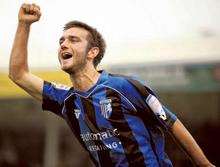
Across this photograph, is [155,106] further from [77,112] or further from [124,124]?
[77,112]

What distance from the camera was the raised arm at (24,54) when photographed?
4.57 m

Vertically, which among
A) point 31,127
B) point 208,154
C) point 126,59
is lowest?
point 31,127

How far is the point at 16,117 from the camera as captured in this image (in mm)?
17438

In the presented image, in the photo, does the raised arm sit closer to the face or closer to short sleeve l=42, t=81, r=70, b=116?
short sleeve l=42, t=81, r=70, b=116

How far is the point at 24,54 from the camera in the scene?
470 centimetres

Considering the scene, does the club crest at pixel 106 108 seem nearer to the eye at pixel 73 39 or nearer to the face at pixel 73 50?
the face at pixel 73 50

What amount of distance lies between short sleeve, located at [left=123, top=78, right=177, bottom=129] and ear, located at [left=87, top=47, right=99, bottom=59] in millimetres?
569

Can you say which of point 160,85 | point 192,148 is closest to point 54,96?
point 192,148

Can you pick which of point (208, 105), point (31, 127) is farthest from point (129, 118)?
point (31, 127)

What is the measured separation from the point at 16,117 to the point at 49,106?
1284 cm

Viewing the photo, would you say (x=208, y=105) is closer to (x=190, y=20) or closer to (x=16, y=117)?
(x=190, y=20)

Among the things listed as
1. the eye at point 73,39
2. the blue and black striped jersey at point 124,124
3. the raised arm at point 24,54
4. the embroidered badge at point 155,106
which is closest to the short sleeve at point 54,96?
the raised arm at point 24,54

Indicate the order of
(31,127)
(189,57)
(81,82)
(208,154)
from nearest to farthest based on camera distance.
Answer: (81,82) < (189,57) < (208,154) < (31,127)

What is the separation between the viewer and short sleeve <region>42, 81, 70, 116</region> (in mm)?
4773
